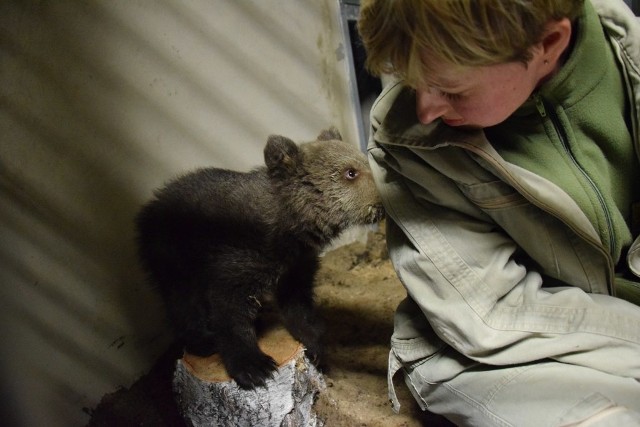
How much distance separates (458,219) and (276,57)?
2.04 meters

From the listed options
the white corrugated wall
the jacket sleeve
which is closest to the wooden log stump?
the white corrugated wall

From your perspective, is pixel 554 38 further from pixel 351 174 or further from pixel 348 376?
pixel 348 376

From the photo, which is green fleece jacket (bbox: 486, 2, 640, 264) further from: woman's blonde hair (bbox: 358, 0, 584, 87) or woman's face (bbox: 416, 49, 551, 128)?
woman's blonde hair (bbox: 358, 0, 584, 87)

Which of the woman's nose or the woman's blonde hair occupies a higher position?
the woman's blonde hair

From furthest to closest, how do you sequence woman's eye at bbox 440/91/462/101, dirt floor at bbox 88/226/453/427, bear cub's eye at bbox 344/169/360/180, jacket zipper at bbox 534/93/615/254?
bear cub's eye at bbox 344/169/360/180 → dirt floor at bbox 88/226/453/427 → jacket zipper at bbox 534/93/615/254 → woman's eye at bbox 440/91/462/101

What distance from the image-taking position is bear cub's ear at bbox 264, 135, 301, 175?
2.57 meters

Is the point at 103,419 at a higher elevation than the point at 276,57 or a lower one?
lower

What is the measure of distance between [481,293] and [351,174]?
3.93 ft

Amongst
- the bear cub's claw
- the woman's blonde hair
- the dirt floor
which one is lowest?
the dirt floor

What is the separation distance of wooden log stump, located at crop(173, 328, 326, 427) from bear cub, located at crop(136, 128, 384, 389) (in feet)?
0.22

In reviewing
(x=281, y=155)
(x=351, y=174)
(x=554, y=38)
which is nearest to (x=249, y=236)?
(x=281, y=155)

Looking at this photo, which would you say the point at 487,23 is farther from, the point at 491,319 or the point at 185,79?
the point at 185,79

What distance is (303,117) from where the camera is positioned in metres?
3.69

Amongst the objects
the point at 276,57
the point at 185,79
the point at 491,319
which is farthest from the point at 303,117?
the point at 491,319
